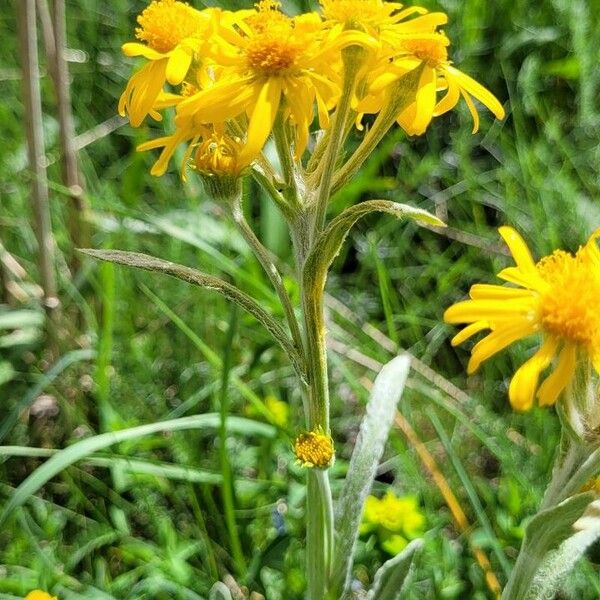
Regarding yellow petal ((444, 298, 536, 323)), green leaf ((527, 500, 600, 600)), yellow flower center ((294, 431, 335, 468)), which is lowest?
green leaf ((527, 500, 600, 600))

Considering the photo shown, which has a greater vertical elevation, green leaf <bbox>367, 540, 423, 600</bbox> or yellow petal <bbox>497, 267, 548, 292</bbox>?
yellow petal <bbox>497, 267, 548, 292</bbox>

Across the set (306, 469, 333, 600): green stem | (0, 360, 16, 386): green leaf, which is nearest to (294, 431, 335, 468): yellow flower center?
(306, 469, 333, 600): green stem

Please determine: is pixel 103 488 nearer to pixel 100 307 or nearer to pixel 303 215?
pixel 100 307

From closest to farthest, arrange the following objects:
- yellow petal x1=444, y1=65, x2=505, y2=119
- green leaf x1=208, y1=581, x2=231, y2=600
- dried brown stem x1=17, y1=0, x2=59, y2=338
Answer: yellow petal x1=444, y1=65, x2=505, y2=119 < green leaf x1=208, y1=581, x2=231, y2=600 < dried brown stem x1=17, y1=0, x2=59, y2=338

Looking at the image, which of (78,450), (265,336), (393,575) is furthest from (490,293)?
(265,336)

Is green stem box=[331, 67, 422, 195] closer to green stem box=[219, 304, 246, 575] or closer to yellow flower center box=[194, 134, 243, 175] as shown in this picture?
yellow flower center box=[194, 134, 243, 175]

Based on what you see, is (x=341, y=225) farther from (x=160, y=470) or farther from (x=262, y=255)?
(x=160, y=470)
